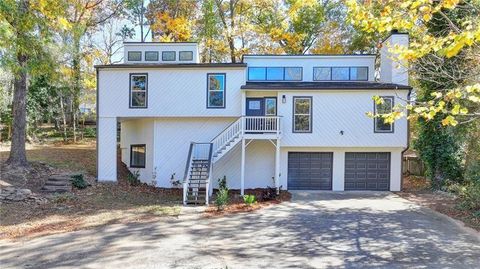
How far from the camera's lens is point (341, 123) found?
1812 cm

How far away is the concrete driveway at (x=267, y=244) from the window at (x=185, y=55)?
10.9 metres

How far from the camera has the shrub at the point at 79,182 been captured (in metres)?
16.3

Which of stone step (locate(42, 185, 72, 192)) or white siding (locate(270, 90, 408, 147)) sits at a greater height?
white siding (locate(270, 90, 408, 147))

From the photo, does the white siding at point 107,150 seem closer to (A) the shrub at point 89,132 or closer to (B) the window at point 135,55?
(B) the window at point 135,55

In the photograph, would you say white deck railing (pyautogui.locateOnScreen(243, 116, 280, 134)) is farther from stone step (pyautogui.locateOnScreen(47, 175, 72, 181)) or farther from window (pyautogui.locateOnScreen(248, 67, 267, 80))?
stone step (pyautogui.locateOnScreen(47, 175, 72, 181))

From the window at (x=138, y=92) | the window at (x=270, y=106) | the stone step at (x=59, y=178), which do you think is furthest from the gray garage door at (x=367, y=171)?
the stone step at (x=59, y=178)

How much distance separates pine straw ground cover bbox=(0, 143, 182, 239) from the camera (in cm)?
1113

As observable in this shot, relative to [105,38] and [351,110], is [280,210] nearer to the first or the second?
[351,110]

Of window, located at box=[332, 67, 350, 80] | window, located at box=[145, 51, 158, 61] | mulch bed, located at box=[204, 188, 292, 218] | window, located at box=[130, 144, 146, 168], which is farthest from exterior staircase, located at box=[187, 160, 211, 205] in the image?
window, located at box=[332, 67, 350, 80]

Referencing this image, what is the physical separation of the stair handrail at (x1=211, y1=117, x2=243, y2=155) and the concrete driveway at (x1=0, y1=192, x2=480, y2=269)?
17.7 ft

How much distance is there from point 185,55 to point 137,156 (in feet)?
19.8

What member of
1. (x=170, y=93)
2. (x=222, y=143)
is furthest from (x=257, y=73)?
(x=222, y=143)

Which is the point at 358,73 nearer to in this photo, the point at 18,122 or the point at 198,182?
the point at 198,182

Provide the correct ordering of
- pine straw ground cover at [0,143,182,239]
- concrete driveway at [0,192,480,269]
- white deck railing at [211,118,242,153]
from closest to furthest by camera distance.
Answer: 1. concrete driveway at [0,192,480,269]
2. pine straw ground cover at [0,143,182,239]
3. white deck railing at [211,118,242,153]
